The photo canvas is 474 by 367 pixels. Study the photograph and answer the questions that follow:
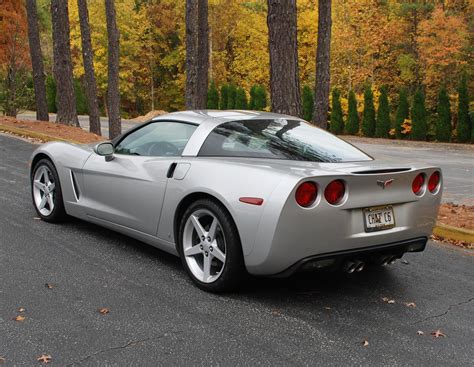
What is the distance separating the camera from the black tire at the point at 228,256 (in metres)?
3.95

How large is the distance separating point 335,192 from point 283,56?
5480 millimetres

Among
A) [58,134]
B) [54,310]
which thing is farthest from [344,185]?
[58,134]

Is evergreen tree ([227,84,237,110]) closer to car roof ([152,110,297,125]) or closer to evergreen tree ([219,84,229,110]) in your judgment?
evergreen tree ([219,84,229,110])

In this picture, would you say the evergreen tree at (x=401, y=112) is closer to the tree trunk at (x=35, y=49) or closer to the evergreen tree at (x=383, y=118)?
the evergreen tree at (x=383, y=118)

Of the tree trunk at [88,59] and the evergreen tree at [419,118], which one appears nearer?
the tree trunk at [88,59]

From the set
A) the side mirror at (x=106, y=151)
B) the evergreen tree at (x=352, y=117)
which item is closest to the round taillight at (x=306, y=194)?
the side mirror at (x=106, y=151)

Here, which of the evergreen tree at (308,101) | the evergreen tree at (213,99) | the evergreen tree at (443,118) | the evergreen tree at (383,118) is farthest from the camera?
the evergreen tree at (213,99)

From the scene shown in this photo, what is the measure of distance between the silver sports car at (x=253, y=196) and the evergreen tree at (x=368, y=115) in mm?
24884

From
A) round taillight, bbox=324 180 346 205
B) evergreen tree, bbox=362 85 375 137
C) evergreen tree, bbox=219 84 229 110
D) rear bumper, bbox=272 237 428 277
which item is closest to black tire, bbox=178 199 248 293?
rear bumper, bbox=272 237 428 277

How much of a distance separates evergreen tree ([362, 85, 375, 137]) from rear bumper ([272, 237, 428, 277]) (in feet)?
84.0

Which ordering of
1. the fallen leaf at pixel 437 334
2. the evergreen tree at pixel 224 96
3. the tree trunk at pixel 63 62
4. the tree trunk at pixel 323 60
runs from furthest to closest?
the evergreen tree at pixel 224 96
the tree trunk at pixel 63 62
the tree trunk at pixel 323 60
the fallen leaf at pixel 437 334

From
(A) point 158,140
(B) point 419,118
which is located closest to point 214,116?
(A) point 158,140

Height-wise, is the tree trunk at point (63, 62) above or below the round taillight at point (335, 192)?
above

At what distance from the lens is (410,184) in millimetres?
4188
